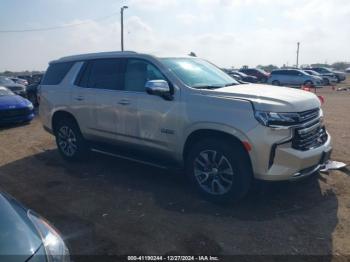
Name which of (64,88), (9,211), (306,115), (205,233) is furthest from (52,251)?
(64,88)

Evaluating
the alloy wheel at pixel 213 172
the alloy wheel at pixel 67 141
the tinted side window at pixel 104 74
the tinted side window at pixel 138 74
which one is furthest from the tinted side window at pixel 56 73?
the alloy wheel at pixel 213 172

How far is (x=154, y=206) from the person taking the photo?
4711 mm

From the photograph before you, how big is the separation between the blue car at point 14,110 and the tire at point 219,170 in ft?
26.9

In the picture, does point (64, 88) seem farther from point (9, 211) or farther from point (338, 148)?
point (338, 148)

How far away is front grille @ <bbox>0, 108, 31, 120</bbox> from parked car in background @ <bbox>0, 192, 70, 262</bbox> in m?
9.12

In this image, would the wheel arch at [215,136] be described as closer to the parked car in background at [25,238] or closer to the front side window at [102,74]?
the front side window at [102,74]

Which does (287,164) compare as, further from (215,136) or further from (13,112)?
(13,112)

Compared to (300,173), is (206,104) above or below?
above

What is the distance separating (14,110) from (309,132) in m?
9.55

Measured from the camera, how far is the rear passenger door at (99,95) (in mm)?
5770

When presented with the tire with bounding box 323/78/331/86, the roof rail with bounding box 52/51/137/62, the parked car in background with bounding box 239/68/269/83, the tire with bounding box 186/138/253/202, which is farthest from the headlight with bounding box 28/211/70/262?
the tire with bounding box 323/78/331/86

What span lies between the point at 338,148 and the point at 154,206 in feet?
14.5

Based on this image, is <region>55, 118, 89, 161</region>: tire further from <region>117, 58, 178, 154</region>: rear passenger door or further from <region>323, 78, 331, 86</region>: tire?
<region>323, 78, 331, 86</region>: tire

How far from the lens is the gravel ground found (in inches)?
146
